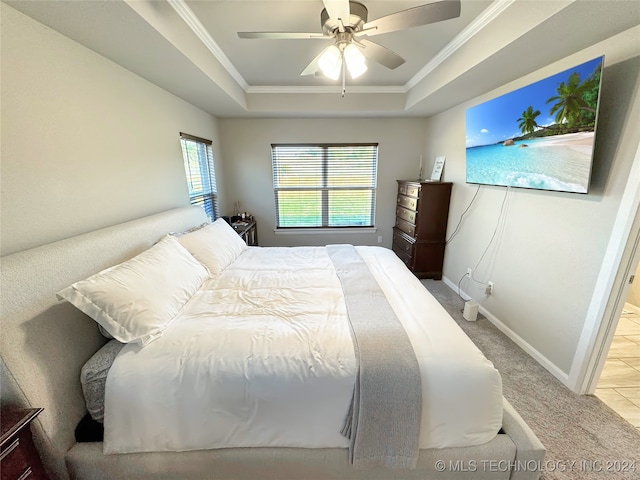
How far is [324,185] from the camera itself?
14.4 ft

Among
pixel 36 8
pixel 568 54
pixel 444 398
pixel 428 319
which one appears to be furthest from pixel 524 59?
pixel 36 8

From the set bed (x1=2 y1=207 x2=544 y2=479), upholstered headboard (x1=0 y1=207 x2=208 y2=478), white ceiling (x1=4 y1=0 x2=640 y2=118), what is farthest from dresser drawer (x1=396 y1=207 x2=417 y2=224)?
upholstered headboard (x1=0 y1=207 x2=208 y2=478)

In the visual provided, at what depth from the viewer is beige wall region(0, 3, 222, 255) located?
124 cm

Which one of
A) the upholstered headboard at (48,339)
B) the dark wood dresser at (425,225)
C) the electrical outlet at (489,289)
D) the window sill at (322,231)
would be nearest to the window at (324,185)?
the window sill at (322,231)

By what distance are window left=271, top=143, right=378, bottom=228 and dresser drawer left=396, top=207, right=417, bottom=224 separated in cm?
47

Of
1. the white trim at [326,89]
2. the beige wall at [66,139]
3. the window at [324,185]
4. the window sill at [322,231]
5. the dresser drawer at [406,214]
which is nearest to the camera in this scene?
the beige wall at [66,139]

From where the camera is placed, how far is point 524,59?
1.93m

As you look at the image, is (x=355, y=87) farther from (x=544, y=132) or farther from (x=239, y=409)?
(x=239, y=409)

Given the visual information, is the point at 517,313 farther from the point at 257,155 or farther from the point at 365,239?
the point at 257,155

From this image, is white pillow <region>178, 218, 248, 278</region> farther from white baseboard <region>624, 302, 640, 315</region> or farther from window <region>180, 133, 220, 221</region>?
white baseboard <region>624, 302, 640, 315</region>

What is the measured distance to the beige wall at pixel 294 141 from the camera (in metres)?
4.07

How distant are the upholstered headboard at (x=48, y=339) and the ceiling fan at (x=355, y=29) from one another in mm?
1566

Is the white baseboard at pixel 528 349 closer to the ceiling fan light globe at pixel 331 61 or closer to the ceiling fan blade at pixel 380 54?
the ceiling fan blade at pixel 380 54

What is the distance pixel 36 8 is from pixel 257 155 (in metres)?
2.94
